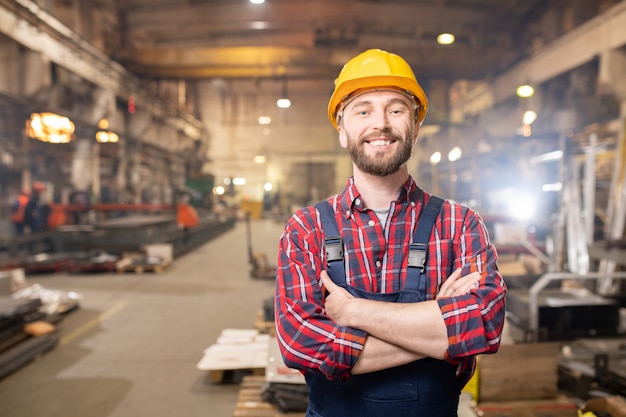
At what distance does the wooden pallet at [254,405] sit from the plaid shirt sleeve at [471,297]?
6.83 ft

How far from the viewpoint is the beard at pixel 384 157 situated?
1562 mm

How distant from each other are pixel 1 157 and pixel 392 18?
1435 cm

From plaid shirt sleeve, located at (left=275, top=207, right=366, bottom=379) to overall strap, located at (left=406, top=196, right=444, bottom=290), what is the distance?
0.29 metres

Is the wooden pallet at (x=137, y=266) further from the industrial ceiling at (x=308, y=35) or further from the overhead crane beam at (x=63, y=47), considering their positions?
the industrial ceiling at (x=308, y=35)

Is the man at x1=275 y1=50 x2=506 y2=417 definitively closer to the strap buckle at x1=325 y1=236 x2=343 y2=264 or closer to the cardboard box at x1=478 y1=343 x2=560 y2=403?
the strap buckle at x1=325 y1=236 x2=343 y2=264

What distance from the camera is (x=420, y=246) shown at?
4.98ft

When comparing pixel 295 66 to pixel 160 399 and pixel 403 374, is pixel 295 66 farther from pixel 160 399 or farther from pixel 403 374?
pixel 403 374

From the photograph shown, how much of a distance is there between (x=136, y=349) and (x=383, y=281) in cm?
422

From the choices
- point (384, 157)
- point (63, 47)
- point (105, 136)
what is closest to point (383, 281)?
point (384, 157)

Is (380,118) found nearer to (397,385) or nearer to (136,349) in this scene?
(397,385)

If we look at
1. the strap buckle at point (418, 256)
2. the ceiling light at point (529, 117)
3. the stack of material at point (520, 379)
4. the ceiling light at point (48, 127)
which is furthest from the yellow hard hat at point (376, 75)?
the ceiling light at point (529, 117)

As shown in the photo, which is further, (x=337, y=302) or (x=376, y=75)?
(x=376, y=75)

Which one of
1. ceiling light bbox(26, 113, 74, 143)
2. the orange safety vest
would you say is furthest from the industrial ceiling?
the orange safety vest

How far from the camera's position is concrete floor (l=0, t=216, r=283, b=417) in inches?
143
